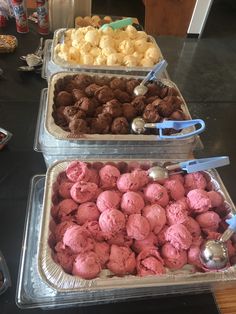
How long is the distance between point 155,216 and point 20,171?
1.41 feet

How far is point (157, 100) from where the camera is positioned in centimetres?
98

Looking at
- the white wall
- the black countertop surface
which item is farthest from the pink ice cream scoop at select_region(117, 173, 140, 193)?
the white wall

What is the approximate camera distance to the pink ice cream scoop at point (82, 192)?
69cm

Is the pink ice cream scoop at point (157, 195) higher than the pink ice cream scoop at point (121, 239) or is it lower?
higher

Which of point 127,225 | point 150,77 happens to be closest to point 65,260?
point 127,225

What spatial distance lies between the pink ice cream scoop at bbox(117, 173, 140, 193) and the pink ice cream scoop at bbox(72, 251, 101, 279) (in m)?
0.18

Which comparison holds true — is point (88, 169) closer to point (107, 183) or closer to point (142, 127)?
point (107, 183)

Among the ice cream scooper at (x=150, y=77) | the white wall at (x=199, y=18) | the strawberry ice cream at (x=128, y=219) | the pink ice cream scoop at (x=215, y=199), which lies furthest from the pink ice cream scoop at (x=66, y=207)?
the white wall at (x=199, y=18)

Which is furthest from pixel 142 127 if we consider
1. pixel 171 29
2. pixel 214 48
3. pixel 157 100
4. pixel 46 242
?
pixel 171 29

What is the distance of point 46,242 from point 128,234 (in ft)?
0.57

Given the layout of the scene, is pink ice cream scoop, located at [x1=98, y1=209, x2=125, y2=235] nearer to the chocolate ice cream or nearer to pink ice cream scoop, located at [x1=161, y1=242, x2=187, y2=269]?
pink ice cream scoop, located at [x1=161, y1=242, x2=187, y2=269]

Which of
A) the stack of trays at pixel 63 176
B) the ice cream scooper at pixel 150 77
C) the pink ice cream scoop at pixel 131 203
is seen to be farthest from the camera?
the ice cream scooper at pixel 150 77

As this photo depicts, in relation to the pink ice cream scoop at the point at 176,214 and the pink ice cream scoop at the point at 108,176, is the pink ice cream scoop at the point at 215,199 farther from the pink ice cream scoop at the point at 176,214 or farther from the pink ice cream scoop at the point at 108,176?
the pink ice cream scoop at the point at 108,176

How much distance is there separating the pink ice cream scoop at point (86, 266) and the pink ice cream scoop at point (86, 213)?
0.29 feet
